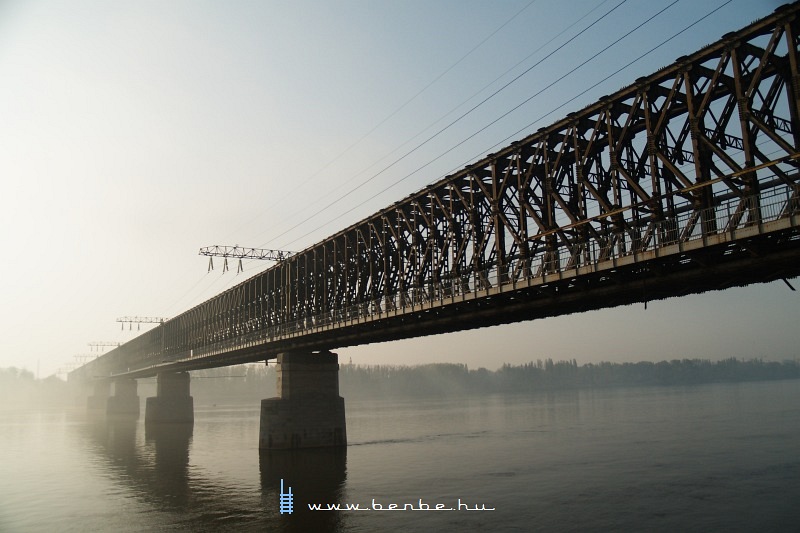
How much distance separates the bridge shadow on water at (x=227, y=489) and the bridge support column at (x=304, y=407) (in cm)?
147

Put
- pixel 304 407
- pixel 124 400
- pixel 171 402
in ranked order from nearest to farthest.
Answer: pixel 304 407, pixel 171 402, pixel 124 400

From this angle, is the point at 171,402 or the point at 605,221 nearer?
the point at 605,221

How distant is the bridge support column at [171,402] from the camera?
413 feet

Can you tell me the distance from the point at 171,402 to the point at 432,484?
94.3m

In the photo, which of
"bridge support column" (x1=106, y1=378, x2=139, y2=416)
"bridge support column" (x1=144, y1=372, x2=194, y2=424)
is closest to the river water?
"bridge support column" (x1=144, y1=372, x2=194, y2=424)

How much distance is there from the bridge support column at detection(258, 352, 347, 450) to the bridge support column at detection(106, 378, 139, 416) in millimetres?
120744

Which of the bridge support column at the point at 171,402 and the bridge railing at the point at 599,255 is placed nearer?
the bridge railing at the point at 599,255

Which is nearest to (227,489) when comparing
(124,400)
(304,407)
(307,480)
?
(307,480)

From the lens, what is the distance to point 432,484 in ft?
159

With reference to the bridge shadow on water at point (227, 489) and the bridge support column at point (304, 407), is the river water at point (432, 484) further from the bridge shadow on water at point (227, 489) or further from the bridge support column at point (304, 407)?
the bridge support column at point (304, 407)

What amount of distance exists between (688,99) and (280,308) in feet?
235

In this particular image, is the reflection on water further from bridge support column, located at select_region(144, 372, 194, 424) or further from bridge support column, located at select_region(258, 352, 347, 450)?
bridge support column, located at select_region(144, 372, 194, 424)

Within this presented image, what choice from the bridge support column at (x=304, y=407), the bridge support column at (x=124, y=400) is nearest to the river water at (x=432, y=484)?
the bridge support column at (x=304, y=407)

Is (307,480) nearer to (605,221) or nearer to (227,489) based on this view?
(227,489)
